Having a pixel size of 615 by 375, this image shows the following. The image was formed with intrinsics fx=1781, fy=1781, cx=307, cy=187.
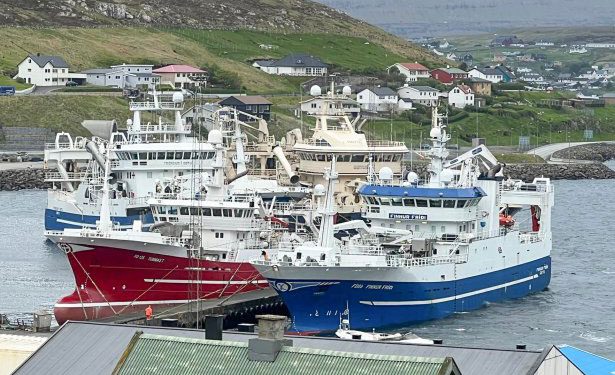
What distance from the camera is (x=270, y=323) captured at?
92.3 ft

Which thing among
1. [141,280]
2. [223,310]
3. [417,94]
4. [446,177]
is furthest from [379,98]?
[223,310]

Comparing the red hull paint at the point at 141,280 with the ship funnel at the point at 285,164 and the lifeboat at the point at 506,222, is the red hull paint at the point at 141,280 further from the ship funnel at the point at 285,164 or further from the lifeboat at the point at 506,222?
the ship funnel at the point at 285,164

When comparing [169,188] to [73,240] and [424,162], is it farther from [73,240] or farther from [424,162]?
[424,162]

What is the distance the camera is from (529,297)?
229 ft

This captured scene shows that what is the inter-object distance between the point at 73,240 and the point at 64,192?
28375mm

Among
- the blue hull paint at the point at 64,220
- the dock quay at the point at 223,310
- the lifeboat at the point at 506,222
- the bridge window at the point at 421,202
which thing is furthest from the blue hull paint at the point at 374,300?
the blue hull paint at the point at 64,220

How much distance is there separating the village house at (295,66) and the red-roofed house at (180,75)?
70.7 feet

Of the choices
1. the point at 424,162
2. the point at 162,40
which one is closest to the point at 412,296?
the point at 424,162

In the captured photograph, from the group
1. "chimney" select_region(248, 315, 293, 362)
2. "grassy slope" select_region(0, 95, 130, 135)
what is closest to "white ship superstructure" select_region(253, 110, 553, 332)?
"chimney" select_region(248, 315, 293, 362)

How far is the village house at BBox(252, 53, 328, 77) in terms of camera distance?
606ft

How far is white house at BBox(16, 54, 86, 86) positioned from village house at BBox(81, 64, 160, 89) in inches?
71.5

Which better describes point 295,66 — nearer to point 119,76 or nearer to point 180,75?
point 180,75

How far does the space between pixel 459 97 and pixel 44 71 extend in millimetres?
47744

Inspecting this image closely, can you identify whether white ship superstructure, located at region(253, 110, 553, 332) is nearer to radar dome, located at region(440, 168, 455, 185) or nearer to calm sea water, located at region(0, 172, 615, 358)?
radar dome, located at region(440, 168, 455, 185)
